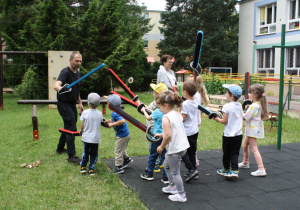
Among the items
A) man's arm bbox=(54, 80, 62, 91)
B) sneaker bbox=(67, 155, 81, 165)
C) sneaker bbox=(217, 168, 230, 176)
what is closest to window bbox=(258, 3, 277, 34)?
sneaker bbox=(217, 168, 230, 176)

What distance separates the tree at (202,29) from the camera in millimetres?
28578

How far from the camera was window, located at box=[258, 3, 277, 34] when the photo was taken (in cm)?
2247

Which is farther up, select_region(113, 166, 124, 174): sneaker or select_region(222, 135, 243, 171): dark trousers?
select_region(222, 135, 243, 171): dark trousers

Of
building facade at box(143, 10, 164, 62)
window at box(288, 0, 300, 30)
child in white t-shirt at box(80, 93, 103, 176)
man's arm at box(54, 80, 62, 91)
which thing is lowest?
child in white t-shirt at box(80, 93, 103, 176)

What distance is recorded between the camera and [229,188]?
13.7 ft

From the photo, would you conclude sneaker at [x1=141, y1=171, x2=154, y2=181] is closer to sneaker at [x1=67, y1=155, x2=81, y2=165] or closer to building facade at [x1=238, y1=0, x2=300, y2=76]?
sneaker at [x1=67, y1=155, x2=81, y2=165]

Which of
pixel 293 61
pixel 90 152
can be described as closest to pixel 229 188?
pixel 90 152

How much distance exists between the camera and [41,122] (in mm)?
10102

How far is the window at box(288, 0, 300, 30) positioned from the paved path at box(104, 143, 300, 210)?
1757 centimetres

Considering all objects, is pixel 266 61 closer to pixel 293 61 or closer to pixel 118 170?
pixel 293 61

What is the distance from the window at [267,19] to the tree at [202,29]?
4.51m

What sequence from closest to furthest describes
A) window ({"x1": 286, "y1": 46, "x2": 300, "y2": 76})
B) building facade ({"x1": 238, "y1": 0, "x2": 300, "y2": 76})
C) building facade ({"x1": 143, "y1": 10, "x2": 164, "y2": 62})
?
window ({"x1": 286, "y1": 46, "x2": 300, "y2": 76}) < building facade ({"x1": 238, "y1": 0, "x2": 300, "y2": 76}) < building facade ({"x1": 143, "y1": 10, "x2": 164, "y2": 62})

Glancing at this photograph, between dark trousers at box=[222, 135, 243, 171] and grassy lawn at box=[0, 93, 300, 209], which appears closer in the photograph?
grassy lawn at box=[0, 93, 300, 209]

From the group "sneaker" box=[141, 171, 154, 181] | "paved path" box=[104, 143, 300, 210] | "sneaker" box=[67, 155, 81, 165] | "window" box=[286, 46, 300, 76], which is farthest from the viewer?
"window" box=[286, 46, 300, 76]
